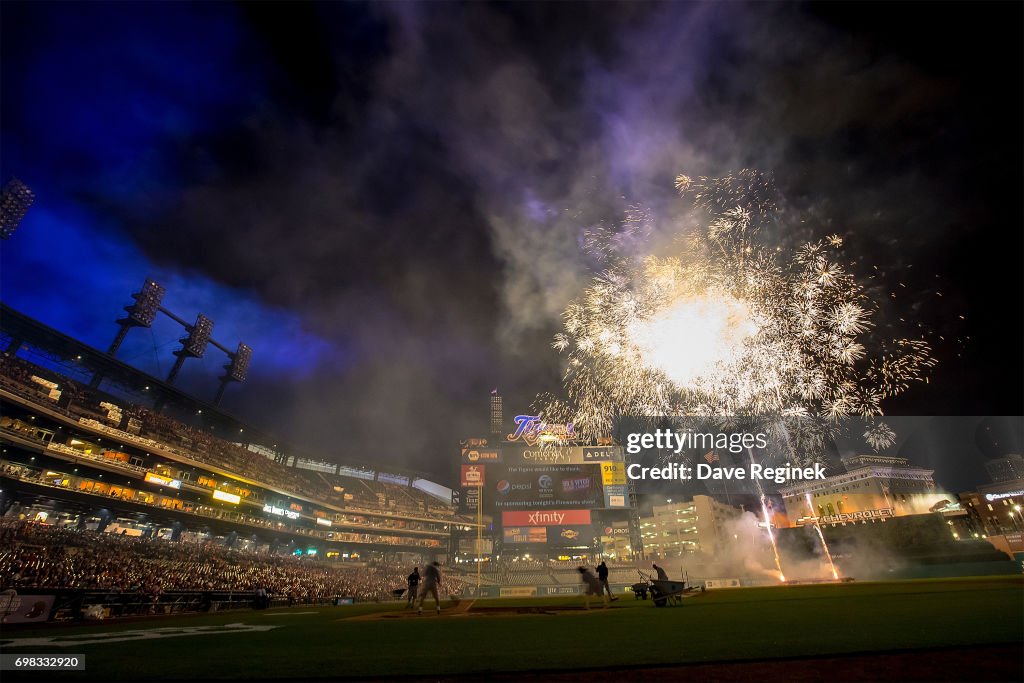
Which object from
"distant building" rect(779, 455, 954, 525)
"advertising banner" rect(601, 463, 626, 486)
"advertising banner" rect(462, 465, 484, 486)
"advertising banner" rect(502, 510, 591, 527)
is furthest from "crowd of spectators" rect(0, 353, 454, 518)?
"distant building" rect(779, 455, 954, 525)

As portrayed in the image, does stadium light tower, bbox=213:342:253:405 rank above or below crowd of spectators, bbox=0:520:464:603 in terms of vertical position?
above

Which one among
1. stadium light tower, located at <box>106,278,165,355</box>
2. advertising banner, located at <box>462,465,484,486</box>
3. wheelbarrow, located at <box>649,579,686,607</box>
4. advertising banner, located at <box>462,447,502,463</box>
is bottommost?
wheelbarrow, located at <box>649,579,686,607</box>

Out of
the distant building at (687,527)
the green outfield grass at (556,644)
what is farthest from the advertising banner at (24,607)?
the distant building at (687,527)

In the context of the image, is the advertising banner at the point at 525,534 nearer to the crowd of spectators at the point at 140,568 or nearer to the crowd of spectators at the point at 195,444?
the crowd of spectators at the point at 140,568

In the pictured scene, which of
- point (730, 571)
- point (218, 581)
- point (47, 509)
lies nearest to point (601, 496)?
point (730, 571)

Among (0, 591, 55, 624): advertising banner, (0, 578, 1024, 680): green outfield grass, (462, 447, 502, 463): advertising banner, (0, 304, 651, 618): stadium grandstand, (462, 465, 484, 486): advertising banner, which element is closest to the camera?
(0, 578, 1024, 680): green outfield grass

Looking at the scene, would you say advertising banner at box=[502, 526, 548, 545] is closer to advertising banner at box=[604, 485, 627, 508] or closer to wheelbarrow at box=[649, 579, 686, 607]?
advertising banner at box=[604, 485, 627, 508]

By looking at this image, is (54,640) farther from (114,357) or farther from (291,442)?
(291,442)
